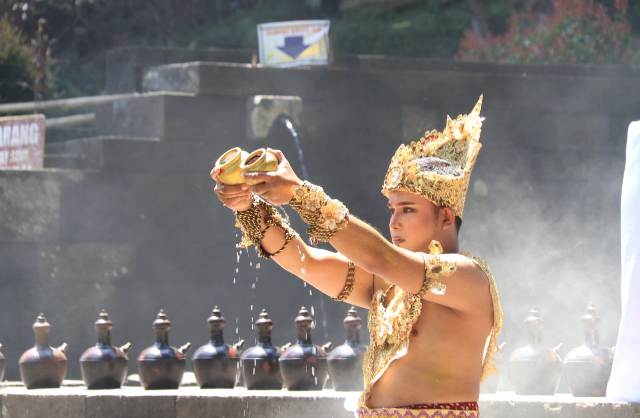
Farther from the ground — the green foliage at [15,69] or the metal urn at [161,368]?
the green foliage at [15,69]

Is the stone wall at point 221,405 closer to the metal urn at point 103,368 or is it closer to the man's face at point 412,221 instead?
the metal urn at point 103,368

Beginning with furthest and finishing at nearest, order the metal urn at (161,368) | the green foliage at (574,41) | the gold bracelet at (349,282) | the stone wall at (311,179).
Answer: the green foliage at (574,41) → the stone wall at (311,179) → the metal urn at (161,368) → the gold bracelet at (349,282)

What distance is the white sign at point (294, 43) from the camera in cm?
1278

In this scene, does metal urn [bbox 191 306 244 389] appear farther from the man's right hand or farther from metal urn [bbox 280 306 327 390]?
the man's right hand

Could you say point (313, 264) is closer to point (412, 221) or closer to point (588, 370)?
point (412, 221)

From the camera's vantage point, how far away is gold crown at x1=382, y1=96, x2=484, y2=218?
4.73 meters

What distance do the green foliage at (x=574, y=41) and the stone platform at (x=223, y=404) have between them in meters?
6.43

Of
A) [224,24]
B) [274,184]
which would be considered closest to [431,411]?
[274,184]

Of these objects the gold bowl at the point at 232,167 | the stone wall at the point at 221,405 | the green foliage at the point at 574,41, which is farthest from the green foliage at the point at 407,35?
the gold bowl at the point at 232,167

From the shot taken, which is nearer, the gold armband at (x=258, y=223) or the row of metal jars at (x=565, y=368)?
the gold armband at (x=258, y=223)

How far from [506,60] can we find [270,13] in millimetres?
6171

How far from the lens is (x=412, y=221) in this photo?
4.75 meters

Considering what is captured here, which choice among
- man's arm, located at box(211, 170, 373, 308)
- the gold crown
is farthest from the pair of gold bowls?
A: the gold crown

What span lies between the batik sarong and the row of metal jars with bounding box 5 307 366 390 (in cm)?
315
